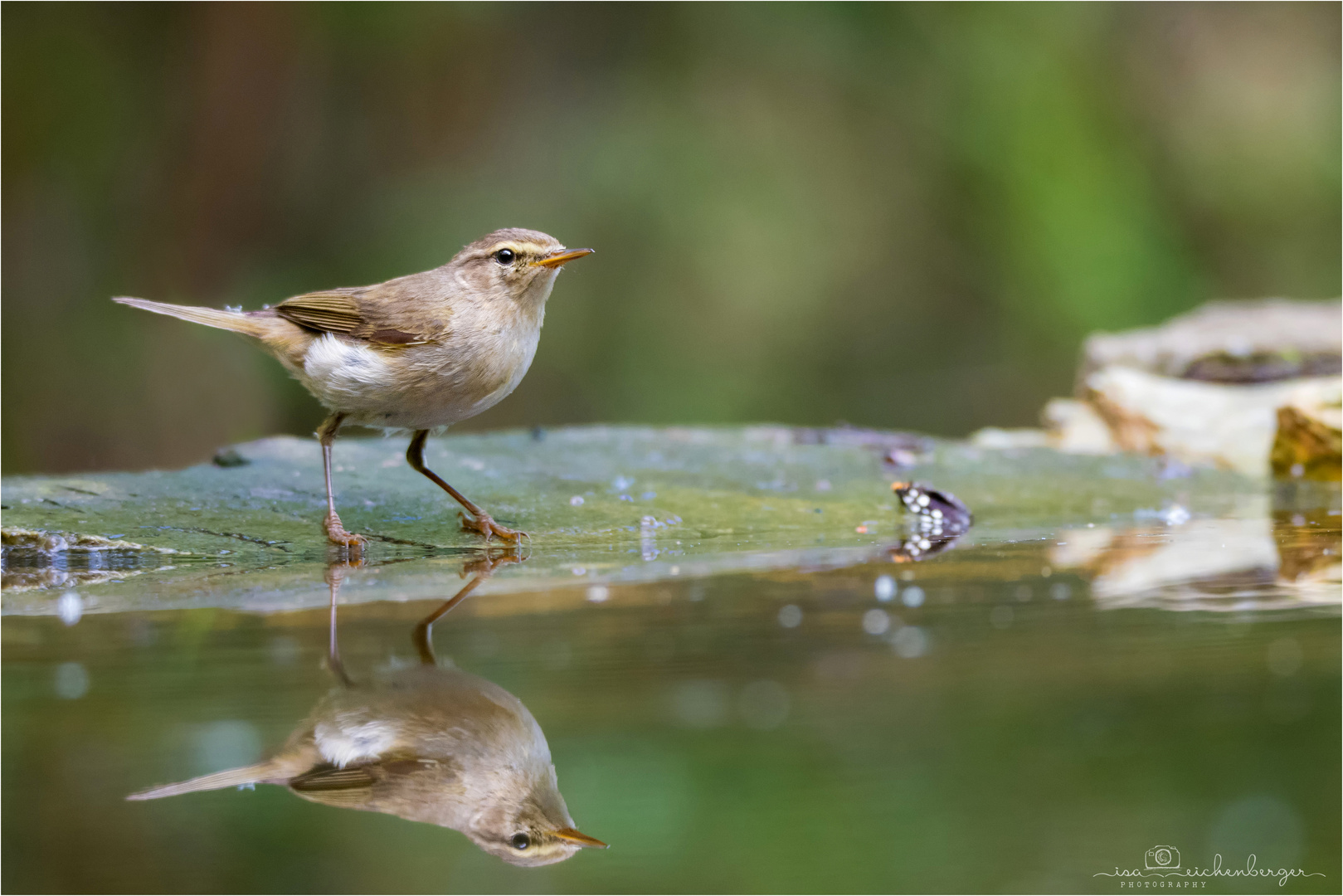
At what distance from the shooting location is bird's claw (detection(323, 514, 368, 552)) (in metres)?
3.56

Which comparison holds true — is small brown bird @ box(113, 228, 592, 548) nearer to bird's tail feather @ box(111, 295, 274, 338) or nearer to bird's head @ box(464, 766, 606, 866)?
bird's tail feather @ box(111, 295, 274, 338)

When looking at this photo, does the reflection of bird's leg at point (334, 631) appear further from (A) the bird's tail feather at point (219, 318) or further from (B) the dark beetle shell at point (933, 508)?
(B) the dark beetle shell at point (933, 508)

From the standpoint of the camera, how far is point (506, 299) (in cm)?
389

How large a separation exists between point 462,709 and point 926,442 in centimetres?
362

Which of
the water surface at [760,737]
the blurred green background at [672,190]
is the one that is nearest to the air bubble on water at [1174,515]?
the water surface at [760,737]

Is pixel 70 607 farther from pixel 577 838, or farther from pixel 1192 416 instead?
pixel 1192 416

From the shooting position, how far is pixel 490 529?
12.4 ft

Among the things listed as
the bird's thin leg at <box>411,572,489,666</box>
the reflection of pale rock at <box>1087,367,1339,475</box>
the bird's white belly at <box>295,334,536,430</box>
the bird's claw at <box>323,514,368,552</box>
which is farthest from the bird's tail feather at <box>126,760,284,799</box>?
the reflection of pale rock at <box>1087,367,1339,475</box>

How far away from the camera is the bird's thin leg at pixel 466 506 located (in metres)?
3.76

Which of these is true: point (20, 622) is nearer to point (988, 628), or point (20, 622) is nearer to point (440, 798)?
point (440, 798)

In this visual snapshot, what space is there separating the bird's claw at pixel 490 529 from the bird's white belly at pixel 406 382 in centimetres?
33

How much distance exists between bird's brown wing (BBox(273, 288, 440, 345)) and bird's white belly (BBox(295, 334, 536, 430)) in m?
0.04

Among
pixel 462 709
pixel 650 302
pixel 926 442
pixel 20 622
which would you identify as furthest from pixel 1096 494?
pixel 650 302

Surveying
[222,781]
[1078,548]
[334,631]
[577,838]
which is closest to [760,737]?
[577,838]
